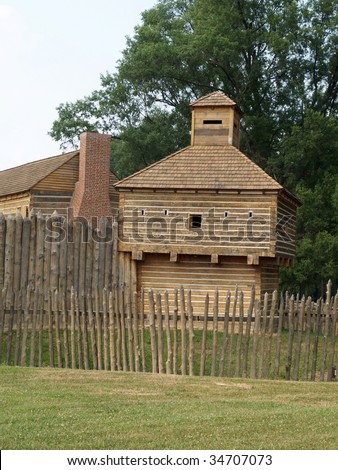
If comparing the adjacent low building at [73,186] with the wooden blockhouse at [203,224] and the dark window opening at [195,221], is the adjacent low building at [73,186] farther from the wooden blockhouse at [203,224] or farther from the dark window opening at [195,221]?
the dark window opening at [195,221]

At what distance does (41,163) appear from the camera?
3325 cm

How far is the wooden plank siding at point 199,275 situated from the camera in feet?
85.0

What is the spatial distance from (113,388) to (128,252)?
14.7 metres

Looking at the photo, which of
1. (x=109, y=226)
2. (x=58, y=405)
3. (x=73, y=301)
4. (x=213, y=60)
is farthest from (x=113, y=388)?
(x=213, y=60)

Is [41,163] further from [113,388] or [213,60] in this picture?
[113,388]

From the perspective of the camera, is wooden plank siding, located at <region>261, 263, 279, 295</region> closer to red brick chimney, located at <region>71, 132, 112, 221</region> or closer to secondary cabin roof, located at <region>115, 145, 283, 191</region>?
secondary cabin roof, located at <region>115, 145, 283, 191</region>

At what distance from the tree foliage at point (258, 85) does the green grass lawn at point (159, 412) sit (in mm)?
25364

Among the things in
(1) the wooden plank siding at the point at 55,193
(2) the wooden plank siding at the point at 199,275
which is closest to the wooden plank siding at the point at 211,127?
(2) the wooden plank siding at the point at 199,275

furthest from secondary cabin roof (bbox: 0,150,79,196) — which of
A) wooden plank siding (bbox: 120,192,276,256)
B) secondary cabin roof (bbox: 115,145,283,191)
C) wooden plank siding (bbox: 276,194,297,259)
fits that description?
wooden plank siding (bbox: 276,194,297,259)

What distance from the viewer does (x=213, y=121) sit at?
28266 millimetres

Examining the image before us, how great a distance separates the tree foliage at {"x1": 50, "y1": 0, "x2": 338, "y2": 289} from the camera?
37625mm

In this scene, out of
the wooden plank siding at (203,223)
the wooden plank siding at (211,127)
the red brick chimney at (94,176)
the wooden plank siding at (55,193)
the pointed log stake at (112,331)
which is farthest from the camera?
the wooden plank siding at (55,193)

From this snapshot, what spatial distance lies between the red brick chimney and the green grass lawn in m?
16.6

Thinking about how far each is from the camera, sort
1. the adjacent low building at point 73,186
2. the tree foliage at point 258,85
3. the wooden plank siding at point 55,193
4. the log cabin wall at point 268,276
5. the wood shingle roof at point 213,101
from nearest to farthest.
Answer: the log cabin wall at point 268,276
the wood shingle roof at point 213,101
the adjacent low building at point 73,186
the wooden plank siding at point 55,193
the tree foliage at point 258,85
